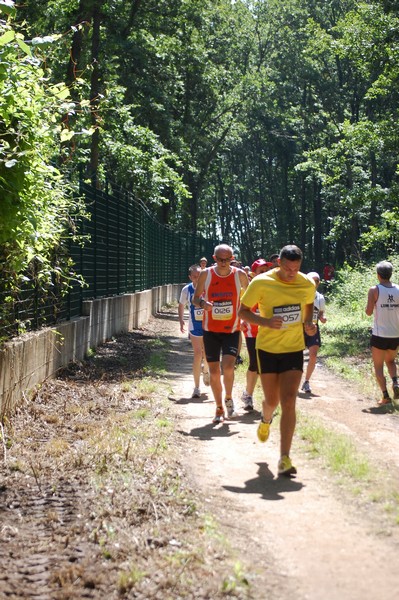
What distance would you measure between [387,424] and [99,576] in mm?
6205

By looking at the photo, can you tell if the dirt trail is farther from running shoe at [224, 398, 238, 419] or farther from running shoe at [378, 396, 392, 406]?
running shoe at [378, 396, 392, 406]

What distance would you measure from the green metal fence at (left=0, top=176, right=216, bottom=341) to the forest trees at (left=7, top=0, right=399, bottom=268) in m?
1.30

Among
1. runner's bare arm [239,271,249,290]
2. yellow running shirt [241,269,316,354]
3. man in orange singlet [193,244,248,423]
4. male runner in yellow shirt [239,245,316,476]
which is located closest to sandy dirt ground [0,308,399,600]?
man in orange singlet [193,244,248,423]

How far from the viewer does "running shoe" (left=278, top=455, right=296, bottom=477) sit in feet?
25.1

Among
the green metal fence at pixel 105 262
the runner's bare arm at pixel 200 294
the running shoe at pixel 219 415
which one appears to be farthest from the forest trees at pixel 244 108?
the running shoe at pixel 219 415

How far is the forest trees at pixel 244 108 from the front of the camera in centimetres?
2236

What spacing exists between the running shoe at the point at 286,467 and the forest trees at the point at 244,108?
11.7 ft

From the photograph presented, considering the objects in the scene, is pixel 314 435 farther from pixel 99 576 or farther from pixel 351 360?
pixel 351 360

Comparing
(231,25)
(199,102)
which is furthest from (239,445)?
(231,25)

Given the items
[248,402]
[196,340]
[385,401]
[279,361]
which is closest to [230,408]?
[248,402]

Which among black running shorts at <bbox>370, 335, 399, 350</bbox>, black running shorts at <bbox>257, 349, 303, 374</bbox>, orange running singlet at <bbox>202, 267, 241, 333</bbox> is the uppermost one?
orange running singlet at <bbox>202, 267, 241, 333</bbox>

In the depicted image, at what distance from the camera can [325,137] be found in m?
52.6

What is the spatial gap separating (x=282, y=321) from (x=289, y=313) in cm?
12

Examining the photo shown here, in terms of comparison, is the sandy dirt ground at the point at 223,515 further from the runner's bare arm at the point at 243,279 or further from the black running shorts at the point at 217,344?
the runner's bare arm at the point at 243,279
